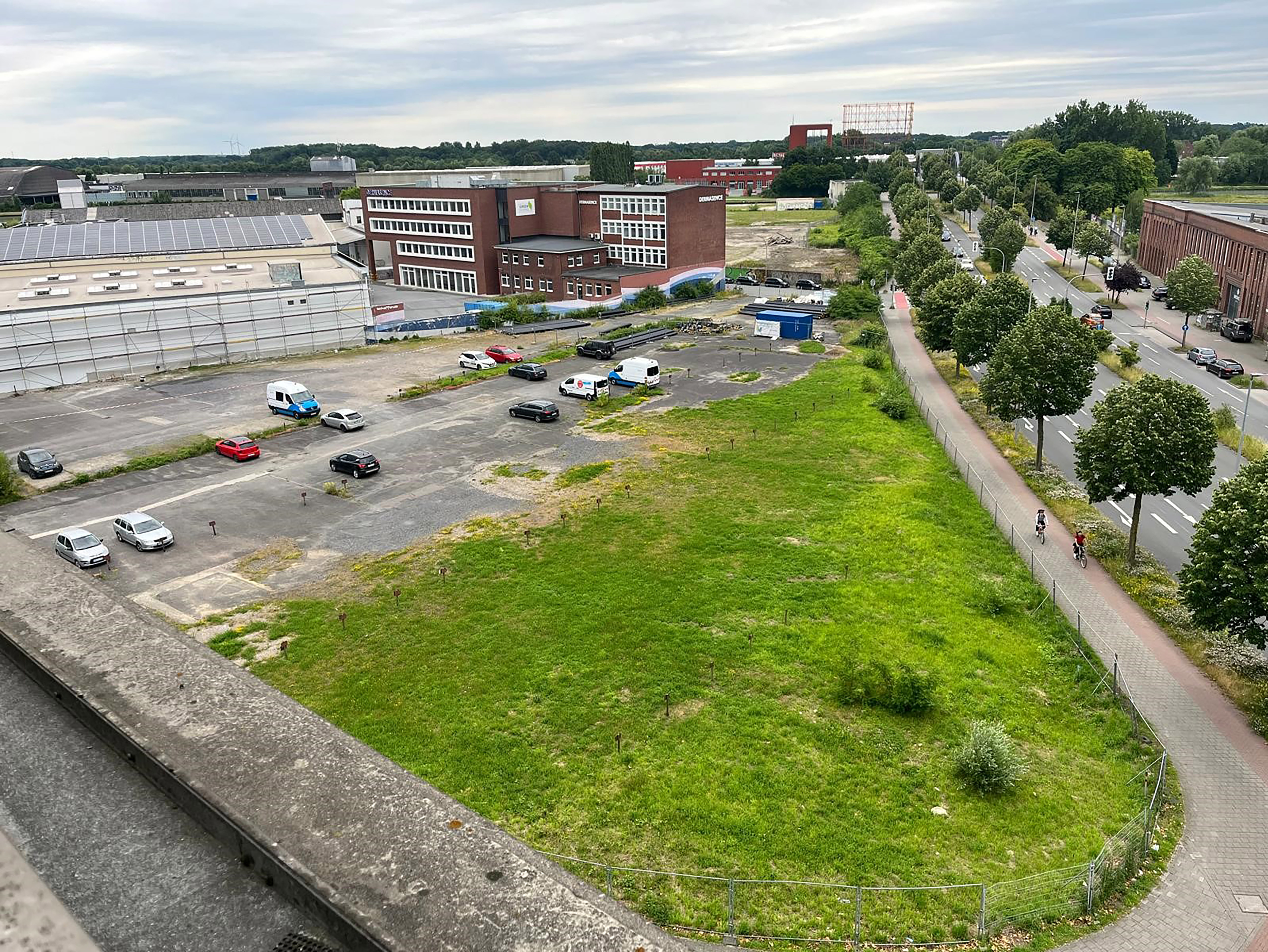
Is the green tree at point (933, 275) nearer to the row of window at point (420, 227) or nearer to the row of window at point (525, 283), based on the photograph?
the row of window at point (525, 283)

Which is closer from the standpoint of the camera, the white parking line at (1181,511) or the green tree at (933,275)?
the white parking line at (1181,511)

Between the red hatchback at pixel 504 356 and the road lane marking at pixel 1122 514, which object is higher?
the red hatchback at pixel 504 356

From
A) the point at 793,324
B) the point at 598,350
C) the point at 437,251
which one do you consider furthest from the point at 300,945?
the point at 437,251

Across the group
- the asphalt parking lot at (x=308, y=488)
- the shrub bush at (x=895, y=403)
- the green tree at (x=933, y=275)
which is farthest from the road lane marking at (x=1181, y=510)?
the green tree at (x=933, y=275)

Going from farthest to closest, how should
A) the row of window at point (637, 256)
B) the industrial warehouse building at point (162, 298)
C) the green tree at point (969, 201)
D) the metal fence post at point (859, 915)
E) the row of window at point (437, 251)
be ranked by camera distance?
the green tree at point (969, 201), the row of window at point (437, 251), the row of window at point (637, 256), the industrial warehouse building at point (162, 298), the metal fence post at point (859, 915)

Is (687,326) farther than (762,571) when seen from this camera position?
Yes

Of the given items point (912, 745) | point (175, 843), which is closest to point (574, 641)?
point (912, 745)

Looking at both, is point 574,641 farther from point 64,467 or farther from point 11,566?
point 64,467

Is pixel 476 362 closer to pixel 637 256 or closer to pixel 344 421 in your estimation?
pixel 344 421
